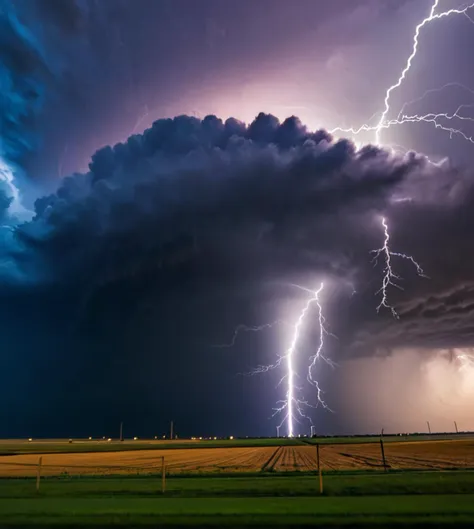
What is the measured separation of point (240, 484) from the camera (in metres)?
21.8

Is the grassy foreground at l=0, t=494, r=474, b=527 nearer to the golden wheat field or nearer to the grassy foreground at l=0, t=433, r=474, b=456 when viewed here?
the golden wheat field

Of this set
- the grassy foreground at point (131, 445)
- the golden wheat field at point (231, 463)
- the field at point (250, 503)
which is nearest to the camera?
the field at point (250, 503)

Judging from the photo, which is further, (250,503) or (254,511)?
(250,503)

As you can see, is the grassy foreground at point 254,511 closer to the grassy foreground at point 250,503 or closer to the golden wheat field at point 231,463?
the grassy foreground at point 250,503

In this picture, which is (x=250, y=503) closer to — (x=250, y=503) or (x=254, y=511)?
(x=250, y=503)

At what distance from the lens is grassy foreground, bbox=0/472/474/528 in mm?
13359

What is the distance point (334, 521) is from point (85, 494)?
516 inches

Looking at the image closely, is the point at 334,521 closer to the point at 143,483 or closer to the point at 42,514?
the point at 42,514

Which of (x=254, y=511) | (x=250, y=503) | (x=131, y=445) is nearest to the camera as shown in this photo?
(x=254, y=511)

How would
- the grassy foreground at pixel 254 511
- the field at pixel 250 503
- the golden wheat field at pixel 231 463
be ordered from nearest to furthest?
the grassy foreground at pixel 254 511, the field at pixel 250 503, the golden wheat field at pixel 231 463

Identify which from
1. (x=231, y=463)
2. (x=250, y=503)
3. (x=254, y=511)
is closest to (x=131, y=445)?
(x=231, y=463)

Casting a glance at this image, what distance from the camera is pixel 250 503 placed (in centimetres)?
1627

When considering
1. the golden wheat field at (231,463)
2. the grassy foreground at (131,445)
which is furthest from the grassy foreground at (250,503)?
the grassy foreground at (131,445)

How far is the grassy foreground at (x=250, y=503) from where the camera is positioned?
13359 mm
